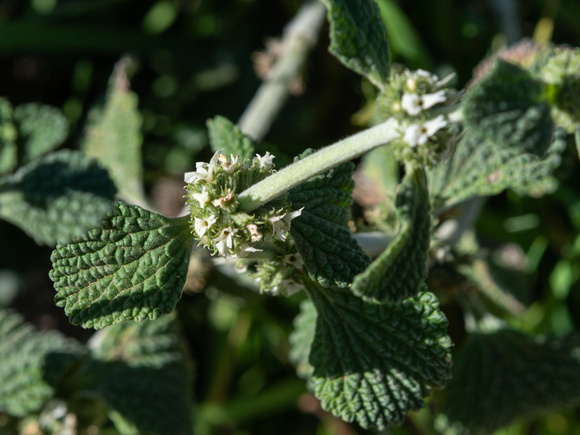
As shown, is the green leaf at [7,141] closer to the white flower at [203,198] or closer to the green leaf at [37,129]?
the green leaf at [37,129]

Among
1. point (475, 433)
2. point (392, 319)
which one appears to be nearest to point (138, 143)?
point (392, 319)

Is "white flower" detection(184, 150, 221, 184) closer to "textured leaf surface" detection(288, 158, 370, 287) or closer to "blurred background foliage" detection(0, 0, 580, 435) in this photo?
"textured leaf surface" detection(288, 158, 370, 287)

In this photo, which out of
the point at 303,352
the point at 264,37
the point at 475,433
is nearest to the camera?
the point at 303,352

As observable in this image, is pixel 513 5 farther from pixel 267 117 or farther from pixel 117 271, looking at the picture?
pixel 117 271

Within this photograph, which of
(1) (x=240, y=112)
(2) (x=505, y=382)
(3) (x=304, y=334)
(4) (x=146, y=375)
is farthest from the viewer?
(1) (x=240, y=112)

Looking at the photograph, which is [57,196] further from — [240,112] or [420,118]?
[240,112]

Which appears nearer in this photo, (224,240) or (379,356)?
(224,240)

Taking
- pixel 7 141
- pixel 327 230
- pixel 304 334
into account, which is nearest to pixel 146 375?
pixel 304 334

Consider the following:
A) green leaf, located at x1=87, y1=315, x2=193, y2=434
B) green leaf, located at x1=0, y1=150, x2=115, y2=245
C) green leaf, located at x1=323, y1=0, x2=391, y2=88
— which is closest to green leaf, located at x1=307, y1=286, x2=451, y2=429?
green leaf, located at x1=323, y1=0, x2=391, y2=88
